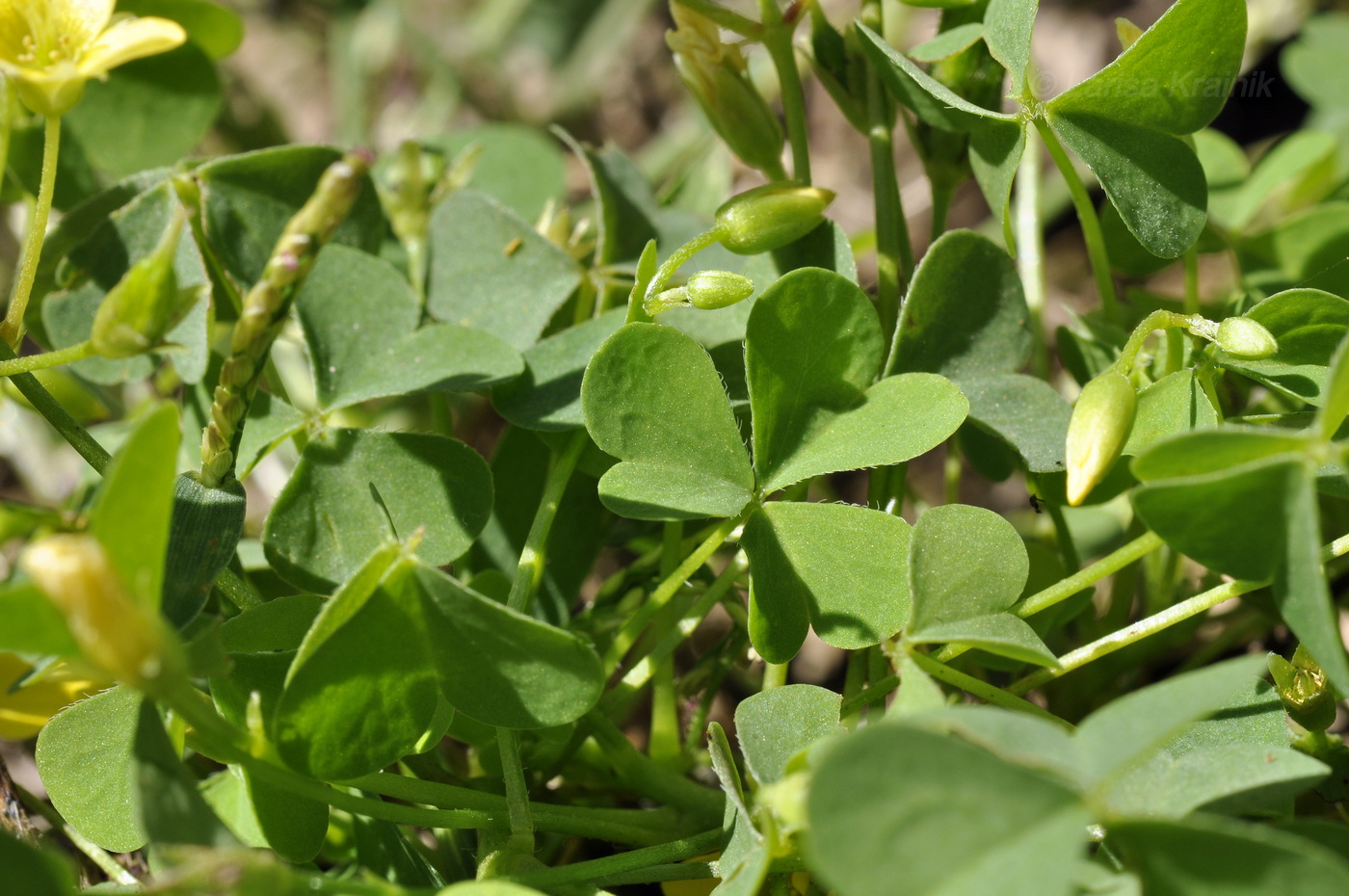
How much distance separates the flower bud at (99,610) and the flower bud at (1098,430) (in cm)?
72

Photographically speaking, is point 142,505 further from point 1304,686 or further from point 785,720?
point 1304,686

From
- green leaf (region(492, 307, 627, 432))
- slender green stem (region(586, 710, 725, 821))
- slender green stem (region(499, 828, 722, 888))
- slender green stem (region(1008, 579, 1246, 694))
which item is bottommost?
slender green stem (region(586, 710, 725, 821))

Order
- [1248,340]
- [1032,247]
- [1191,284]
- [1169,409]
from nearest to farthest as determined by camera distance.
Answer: [1248,340]
[1169,409]
[1191,284]
[1032,247]

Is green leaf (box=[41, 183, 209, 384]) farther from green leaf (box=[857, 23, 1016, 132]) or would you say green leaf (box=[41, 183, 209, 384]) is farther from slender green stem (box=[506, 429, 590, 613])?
green leaf (box=[857, 23, 1016, 132])

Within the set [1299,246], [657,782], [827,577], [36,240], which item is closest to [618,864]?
[657,782]

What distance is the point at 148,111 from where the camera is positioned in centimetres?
153

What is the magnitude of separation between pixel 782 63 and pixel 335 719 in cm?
87

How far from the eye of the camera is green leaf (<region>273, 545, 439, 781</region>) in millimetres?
777

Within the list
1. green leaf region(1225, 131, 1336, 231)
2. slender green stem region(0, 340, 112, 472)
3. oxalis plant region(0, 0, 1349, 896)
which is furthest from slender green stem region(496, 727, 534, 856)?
green leaf region(1225, 131, 1336, 231)

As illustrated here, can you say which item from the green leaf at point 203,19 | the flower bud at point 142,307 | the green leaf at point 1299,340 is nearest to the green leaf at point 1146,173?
the green leaf at point 1299,340

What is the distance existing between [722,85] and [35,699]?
104 centimetres

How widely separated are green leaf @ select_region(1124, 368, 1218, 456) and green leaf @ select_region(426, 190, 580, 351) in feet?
2.19

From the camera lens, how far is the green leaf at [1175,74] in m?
0.98

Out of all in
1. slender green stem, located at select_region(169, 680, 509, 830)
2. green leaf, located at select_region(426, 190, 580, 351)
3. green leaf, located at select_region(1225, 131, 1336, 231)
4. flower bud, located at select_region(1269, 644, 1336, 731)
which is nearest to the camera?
Result: slender green stem, located at select_region(169, 680, 509, 830)
